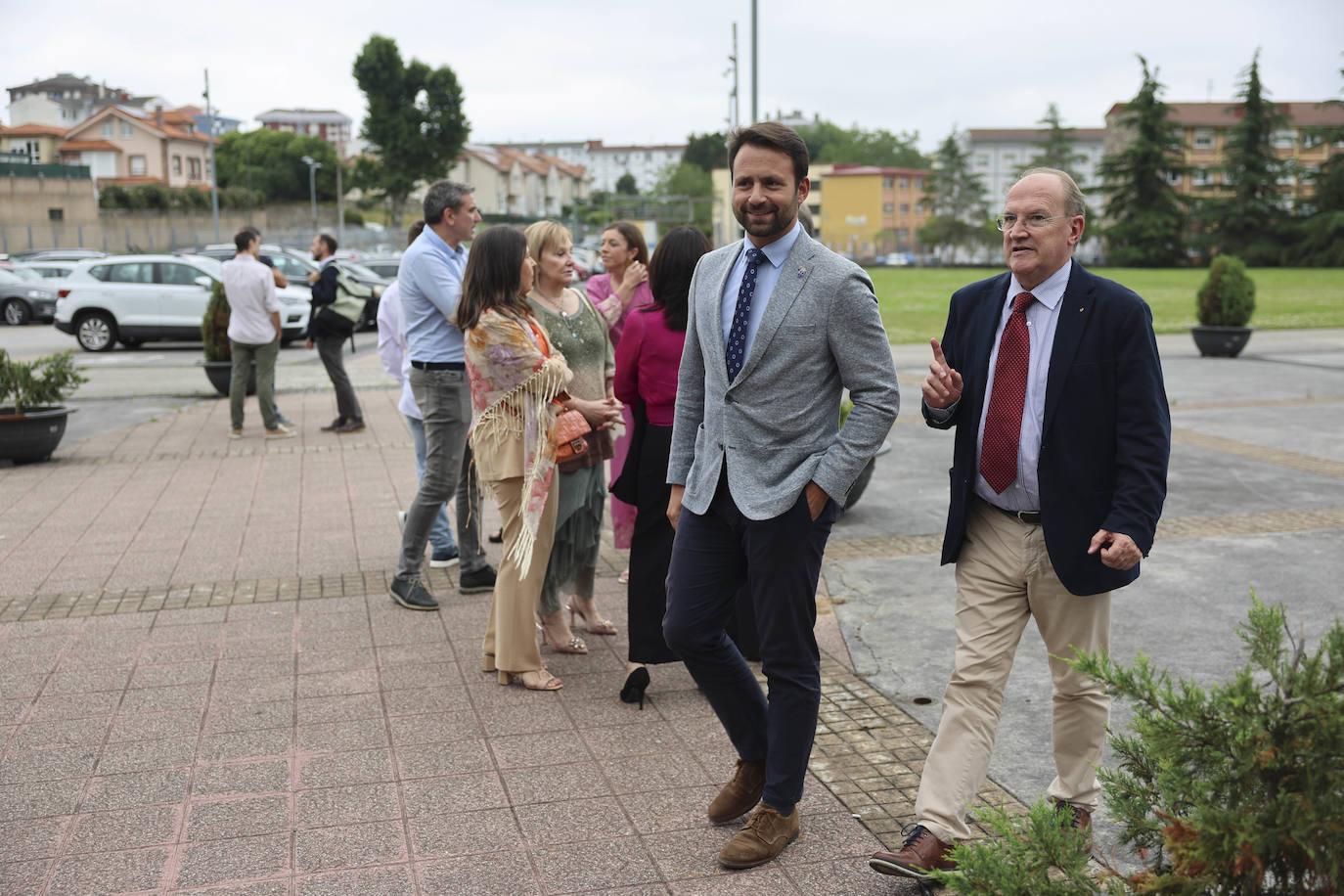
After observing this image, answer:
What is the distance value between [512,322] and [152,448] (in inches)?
295

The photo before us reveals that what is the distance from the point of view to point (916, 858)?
3156mm

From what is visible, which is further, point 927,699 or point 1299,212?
point 1299,212

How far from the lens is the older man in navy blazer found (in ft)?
10.4

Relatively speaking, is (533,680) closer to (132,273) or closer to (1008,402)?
(1008,402)

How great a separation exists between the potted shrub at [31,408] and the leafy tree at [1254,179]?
7472 centimetres

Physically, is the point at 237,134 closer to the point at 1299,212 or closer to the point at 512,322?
the point at 1299,212

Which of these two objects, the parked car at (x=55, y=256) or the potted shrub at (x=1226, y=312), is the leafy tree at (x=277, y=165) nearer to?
the parked car at (x=55, y=256)

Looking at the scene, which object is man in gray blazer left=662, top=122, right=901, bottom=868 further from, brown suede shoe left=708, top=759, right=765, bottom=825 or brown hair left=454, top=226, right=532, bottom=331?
brown hair left=454, top=226, right=532, bottom=331

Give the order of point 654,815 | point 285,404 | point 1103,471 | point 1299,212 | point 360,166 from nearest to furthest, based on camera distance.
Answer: point 1103,471, point 654,815, point 285,404, point 1299,212, point 360,166

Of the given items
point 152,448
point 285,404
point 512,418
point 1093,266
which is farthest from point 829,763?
point 1093,266

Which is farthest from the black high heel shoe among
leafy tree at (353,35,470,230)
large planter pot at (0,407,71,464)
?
leafy tree at (353,35,470,230)

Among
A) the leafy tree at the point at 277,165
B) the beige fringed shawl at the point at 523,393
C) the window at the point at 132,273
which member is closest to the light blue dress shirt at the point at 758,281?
the beige fringed shawl at the point at 523,393

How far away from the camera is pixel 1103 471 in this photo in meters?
3.21

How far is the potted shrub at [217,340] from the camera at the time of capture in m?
13.6
